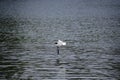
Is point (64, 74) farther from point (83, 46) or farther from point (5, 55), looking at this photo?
point (83, 46)

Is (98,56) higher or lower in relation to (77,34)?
lower

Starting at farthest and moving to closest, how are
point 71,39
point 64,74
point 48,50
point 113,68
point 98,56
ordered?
point 71,39 < point 48,50 < point 98,56 < point 113,68 < point 64,74

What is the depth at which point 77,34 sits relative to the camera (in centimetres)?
3806

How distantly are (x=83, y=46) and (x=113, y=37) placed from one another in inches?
276

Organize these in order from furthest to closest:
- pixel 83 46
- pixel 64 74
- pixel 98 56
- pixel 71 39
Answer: pixel 71 39 < pixel 83 46 < pixel 98 56 < pixel 64 74

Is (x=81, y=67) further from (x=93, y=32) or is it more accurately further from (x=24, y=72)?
(x=93, y=32)

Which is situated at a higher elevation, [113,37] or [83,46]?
[113,37]

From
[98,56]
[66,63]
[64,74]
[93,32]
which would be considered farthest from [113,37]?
[64,74]

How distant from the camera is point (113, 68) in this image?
21.2 m

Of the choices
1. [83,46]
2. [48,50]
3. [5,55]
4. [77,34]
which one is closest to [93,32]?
[77,34]

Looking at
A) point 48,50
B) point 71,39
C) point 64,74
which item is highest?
point 71,39

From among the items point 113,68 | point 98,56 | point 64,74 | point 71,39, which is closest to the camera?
point 64,74

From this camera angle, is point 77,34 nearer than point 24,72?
No

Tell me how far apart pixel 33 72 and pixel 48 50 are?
24.5 feet
